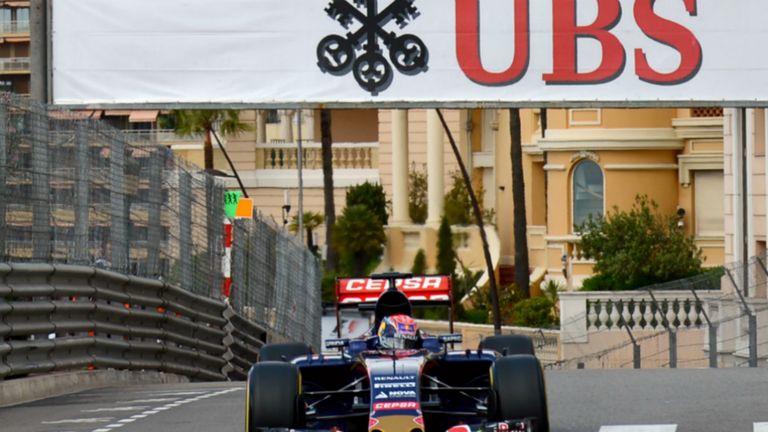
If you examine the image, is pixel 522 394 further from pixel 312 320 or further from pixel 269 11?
pixel 312 320

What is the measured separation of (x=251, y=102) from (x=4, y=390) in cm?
993

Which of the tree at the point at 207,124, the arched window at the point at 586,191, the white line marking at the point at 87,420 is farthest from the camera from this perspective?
the tree at the point at 207,124

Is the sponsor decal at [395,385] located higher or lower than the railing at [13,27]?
lower

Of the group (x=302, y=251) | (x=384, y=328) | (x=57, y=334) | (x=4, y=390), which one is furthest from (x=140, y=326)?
(x=302, y=251)

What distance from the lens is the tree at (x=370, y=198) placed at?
227 feet

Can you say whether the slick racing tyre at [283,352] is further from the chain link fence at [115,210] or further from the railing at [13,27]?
the railing at [13,27]

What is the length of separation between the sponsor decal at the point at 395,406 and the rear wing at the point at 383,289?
2.82 meters

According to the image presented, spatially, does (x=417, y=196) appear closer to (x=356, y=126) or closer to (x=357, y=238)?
(x=357, y=238)

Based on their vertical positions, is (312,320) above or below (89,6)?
below

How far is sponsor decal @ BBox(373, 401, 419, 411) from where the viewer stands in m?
14.5

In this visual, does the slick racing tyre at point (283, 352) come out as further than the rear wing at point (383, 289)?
No

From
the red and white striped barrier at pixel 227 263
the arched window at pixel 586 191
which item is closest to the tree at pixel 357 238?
the arched window at pixel 586 191

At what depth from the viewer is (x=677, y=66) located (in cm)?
3014

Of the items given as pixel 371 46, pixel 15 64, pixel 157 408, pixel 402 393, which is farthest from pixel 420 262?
pixel 402 393
